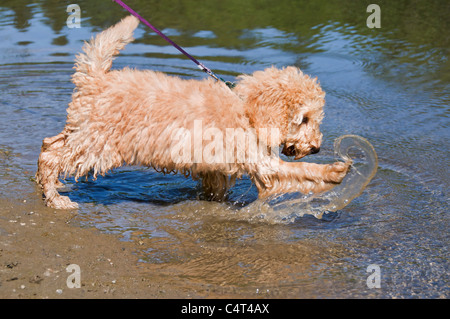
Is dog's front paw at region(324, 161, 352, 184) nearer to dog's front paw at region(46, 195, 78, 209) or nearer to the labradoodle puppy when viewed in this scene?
the labradoodle puppy

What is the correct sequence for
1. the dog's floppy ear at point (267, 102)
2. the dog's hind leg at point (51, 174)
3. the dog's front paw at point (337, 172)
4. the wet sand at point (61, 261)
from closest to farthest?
the wet sand at point (61, 261) < the dog's floppy ear at point (267, 102) < the dog's front paw at point (337, 172) < the dog's hind leg at point (51, 174)

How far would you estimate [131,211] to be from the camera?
577 cm

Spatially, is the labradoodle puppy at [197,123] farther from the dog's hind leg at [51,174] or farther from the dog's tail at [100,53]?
the dog's hind leg at [51,174]

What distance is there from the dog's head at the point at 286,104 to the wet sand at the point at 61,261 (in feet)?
5.27

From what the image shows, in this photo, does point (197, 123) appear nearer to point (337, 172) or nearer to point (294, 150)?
point (294, 150)

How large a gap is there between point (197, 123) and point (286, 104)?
0.80 meters

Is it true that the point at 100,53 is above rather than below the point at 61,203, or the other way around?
above

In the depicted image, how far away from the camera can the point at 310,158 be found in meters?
6.84

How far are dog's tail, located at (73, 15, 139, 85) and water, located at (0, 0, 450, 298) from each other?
4.52 feet

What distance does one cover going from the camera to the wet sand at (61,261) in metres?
4.17

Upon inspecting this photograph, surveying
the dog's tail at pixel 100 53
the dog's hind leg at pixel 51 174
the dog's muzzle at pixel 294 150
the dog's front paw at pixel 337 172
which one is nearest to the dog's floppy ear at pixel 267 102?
the dog's muzzle at pixel 294 150

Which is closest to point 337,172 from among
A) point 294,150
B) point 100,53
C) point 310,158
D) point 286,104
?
point 294,150
